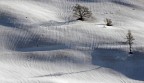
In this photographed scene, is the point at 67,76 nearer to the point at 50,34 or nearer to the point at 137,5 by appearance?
the point at 50,34

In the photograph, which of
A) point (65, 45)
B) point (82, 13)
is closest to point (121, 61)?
point (65, 45)

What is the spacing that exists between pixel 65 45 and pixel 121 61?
4911 millimetres

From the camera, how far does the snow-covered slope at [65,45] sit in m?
28.1

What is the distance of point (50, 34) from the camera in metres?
33.0

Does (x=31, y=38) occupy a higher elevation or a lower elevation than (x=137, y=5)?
lower

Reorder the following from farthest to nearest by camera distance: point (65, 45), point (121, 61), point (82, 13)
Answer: point (82, 13)
point (65, 45)
point (121, 61)

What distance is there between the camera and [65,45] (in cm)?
3169

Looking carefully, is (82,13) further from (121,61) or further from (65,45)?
(121,61)

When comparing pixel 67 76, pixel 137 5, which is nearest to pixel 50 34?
pixel 67 76

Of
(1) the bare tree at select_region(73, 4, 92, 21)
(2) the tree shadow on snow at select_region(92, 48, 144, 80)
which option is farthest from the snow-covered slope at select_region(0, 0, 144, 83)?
(1) the bare tree at select_region(73, 4, 92, 21)

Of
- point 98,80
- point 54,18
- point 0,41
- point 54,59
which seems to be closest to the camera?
point 98,80

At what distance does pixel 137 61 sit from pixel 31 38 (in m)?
9.30

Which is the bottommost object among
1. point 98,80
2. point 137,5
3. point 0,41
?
point 98,80

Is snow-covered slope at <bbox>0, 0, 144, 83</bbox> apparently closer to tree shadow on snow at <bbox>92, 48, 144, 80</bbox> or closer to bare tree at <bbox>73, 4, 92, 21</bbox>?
tree shadow on snow at <bbox>92, 48, 144, 80</bbox>
